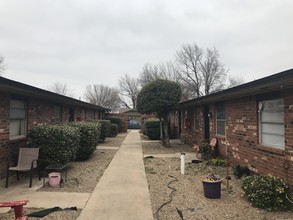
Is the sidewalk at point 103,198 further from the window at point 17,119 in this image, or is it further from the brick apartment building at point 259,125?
the brick apartment building at point 259,125

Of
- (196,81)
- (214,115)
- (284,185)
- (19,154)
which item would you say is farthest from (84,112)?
(196,81)

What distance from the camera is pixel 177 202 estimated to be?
552 cm

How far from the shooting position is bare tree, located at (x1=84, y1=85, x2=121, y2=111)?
61.1 metres

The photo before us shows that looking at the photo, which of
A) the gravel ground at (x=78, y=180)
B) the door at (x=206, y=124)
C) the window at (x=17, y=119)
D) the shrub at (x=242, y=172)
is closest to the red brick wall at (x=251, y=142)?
the shrub at (x=242, y=172)

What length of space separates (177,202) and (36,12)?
23.6 ft

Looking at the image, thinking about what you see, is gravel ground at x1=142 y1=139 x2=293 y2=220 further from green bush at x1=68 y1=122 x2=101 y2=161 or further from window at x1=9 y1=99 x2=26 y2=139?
window at x1=9 y1=99 x2=26 y2=139

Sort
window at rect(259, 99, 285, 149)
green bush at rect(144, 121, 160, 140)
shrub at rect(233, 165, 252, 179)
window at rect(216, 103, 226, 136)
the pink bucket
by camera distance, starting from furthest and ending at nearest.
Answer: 1. green bush at rect(144, 121, 160, 140)
2. window at rect(216, 103, 226, 136)
3. shrub at rect(233, 165, 252, 179)
4. the pink bucket
5. window at rect(259, 99, 285, 149)

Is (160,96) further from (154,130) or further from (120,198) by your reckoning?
(120,198)

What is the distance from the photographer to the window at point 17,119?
780cm

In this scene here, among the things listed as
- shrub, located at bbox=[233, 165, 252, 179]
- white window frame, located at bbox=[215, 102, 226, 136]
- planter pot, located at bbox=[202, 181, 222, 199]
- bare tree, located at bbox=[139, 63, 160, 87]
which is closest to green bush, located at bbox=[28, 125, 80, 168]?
planter pot, located at bbox=[202, 181, 222, 199]

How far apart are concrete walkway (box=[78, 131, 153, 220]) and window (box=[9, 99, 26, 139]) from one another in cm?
280

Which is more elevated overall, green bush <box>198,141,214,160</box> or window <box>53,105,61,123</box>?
window <box>53,105,61,123</box>

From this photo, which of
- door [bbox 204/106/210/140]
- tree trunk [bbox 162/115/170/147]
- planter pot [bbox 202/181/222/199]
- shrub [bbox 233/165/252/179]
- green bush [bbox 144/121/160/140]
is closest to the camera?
planter pot [bbox 202/181/222/199]

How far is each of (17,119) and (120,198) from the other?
430 centimetres
